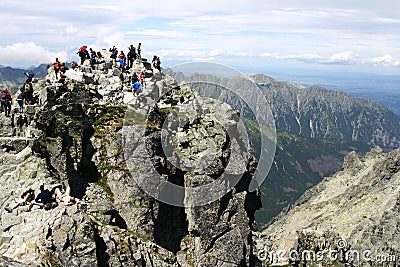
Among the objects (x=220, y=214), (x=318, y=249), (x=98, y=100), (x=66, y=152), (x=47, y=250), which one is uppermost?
(x=98, y=100)

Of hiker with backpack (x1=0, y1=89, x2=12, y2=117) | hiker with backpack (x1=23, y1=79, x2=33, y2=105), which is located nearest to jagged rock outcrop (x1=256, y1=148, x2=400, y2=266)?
hiker with backpack (x1=23, y1=79, x2=33, y2=105)

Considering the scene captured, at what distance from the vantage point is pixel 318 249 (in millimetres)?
96562

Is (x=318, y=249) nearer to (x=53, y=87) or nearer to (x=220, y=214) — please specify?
(x=220, y=214)

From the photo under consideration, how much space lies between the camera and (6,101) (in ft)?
153

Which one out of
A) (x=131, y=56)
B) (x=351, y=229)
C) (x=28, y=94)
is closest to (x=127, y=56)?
(x=131, y=56)

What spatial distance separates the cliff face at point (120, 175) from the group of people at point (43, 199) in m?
0.73

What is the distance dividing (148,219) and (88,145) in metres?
11.3

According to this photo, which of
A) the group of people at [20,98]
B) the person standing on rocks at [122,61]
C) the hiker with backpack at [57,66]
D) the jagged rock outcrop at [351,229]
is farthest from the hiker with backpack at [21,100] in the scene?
the jagged rock outcrop at [351,229]

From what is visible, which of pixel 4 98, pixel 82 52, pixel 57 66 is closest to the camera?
pixel 4 98

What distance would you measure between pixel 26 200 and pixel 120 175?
45.3 ft

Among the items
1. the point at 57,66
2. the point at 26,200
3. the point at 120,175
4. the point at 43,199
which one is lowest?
the point at 120,175

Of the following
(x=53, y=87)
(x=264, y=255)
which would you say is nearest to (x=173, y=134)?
(x=53, y=87)

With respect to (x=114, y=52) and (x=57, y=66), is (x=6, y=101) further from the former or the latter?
(x=114, y=52)

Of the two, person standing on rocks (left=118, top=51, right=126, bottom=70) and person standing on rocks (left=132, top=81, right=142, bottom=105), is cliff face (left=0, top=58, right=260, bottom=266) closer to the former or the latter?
person standing on rocks (left=132, top=81, right=142, bottom=105)
